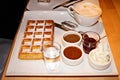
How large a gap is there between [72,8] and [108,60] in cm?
38

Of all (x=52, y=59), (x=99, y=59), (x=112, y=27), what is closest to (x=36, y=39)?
(x=52, y=59)

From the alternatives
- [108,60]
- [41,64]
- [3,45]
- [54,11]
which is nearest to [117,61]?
[108,60]

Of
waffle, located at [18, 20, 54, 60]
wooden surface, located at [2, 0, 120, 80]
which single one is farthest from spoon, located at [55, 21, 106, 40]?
wooden surface, located at [2, 0, 120, 80]

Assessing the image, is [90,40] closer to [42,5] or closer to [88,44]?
[88,44]

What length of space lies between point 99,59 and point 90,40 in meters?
0.13

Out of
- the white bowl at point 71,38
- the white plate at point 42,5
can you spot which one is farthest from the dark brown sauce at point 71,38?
the white plate at point 42,5

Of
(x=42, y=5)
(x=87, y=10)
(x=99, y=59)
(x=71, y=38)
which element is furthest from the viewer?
(x=42, y=5)

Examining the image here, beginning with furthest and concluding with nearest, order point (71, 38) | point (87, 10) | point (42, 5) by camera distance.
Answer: point (42, 5) → point (87, 10) → point (71, 38)

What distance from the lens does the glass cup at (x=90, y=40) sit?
0.90 meters

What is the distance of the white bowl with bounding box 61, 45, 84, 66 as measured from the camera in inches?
32.6

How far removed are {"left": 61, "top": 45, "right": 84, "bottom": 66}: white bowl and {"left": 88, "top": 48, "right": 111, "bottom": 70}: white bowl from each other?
45mm

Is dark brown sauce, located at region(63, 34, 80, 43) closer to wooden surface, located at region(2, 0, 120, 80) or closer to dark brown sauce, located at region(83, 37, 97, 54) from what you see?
dark brown sauce, located at region(83, 37, 97, 54)

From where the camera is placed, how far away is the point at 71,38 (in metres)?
0.94

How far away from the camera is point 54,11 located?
1166 mm
